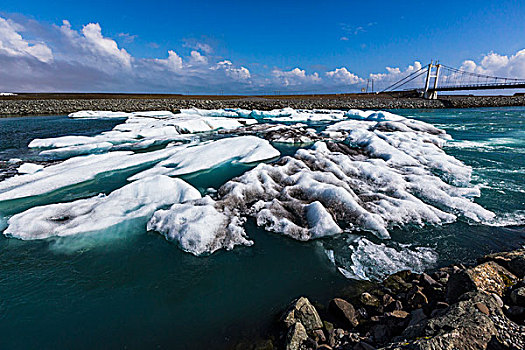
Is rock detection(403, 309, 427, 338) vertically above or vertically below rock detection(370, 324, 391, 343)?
above

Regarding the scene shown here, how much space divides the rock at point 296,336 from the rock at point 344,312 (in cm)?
54

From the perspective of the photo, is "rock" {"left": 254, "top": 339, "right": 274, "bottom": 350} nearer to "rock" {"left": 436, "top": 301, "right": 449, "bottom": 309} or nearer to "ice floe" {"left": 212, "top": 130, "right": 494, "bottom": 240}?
"rock" {"left": 436, "top": 301, "right": 449, "bottom": 309}

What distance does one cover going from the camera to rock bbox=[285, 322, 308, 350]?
8.86ft

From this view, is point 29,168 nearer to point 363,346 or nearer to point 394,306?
point 363,346

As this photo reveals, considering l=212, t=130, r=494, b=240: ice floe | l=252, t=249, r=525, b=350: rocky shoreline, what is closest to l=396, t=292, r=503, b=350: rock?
l=252, t=249, r=525, b=350: rocky shoreline

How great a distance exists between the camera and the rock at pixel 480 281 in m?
2.87

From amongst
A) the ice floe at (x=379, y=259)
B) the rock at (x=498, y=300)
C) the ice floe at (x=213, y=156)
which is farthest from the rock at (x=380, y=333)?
the ice floe at (x=213, y=156)

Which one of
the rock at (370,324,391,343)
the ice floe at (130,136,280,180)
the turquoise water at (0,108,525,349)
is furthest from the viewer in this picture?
the ice floe at (130,136,280,180)

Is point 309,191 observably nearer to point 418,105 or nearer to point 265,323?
point 265,323

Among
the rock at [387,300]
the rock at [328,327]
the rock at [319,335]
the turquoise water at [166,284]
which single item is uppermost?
the rock at [387,300]

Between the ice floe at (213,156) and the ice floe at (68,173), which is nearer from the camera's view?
the ice floe at (68,173)

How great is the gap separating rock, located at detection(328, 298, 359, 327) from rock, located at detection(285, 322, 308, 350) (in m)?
0.54

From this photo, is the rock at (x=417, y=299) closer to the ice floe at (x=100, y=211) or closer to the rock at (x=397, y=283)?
the rock at (x=397, y=283)

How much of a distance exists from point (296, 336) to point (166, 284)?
221 centimetres
